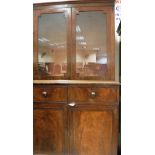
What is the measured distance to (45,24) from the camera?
7.77 ft

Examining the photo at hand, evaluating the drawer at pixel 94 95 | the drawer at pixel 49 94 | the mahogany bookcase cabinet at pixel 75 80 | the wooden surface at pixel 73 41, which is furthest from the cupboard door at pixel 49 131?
the wooden surface at pixel 73 41

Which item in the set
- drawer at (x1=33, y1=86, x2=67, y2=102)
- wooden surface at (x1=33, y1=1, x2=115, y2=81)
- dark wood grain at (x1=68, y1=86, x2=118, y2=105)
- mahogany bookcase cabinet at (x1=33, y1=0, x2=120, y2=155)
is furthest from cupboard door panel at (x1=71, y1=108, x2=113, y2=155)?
wooden surface at (x1=33, y1=1, x2=115, y2=81)

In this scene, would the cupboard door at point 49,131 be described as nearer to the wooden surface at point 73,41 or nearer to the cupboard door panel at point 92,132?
the cupboard door panel at point 92,132

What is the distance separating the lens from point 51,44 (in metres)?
2.38

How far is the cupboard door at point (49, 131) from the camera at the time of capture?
75.7 inches

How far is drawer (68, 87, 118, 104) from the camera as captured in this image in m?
1.85

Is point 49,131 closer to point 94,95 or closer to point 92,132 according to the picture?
point 92,132

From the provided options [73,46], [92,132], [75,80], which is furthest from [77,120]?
[73,46]

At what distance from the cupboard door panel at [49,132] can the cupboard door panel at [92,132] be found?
0.45 ft

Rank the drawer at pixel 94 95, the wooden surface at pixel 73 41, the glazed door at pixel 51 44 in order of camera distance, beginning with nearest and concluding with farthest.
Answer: the drawer at pixel 94 95 < the wooden surface at pixel 73 41 < the glazed door at pixel 51 44

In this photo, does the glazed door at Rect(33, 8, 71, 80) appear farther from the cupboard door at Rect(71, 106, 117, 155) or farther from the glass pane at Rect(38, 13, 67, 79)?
the cupboard door at Rect(71, 106, 117, 155)
